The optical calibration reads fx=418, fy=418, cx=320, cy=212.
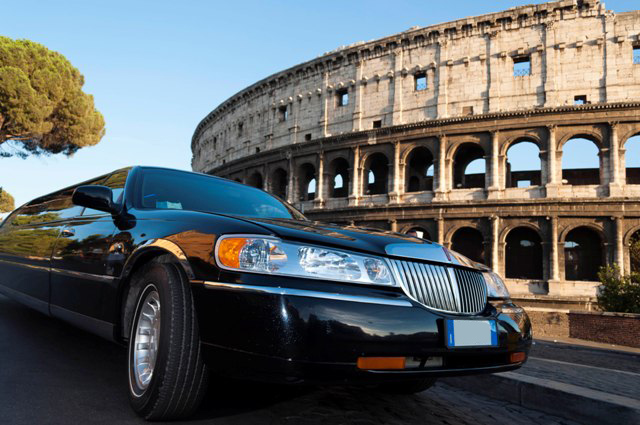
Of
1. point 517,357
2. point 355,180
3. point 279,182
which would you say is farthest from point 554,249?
point 517,357

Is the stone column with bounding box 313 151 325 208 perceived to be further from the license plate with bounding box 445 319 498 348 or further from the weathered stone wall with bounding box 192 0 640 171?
the license plate with bounding box 445 319 498 348

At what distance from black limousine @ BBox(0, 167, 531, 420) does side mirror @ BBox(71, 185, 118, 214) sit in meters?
0.01

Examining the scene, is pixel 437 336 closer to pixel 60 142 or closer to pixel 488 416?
pixel 488 416

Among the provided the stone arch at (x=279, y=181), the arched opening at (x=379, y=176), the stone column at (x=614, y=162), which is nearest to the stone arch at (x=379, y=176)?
the arched opening at (x=379, y=176)

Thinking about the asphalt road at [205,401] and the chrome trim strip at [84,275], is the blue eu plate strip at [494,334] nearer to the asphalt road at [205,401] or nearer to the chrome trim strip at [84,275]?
the asphalt road at [205,401]

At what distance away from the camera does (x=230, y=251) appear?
2.00 m

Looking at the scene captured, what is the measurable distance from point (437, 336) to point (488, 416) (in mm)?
1661

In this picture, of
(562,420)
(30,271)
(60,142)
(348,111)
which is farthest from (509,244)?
(60,142)

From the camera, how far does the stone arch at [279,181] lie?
31.2 m

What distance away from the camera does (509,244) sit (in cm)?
2350

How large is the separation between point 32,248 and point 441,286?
13.1 feet

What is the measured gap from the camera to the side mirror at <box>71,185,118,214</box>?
2.86 m

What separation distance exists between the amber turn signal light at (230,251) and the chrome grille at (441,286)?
75cm

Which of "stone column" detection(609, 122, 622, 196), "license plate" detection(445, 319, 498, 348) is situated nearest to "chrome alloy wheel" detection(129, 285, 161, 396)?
"license plate" detection(445, 319, 498, 348)
